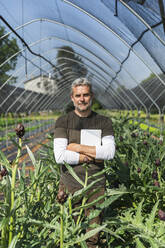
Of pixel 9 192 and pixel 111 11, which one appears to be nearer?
pixel 9 192

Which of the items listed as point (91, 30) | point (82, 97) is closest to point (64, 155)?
point (82, 97)

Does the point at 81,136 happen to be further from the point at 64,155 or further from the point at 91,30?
the point at 91,30

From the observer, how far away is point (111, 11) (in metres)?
4.04

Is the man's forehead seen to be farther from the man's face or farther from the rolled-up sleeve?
the rolled-up sleeve

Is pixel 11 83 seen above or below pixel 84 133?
above

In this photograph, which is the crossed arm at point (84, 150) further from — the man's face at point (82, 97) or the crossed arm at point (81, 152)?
the man's face at point (82, 97)

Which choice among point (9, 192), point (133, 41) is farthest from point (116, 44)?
point (9, 192)

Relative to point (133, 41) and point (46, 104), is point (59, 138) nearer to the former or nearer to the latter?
point (133, 41)

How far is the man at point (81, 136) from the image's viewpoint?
1.75m

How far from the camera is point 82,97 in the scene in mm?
1827

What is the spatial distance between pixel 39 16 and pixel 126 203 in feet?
14.6

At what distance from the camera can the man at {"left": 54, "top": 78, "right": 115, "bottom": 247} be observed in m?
1.75

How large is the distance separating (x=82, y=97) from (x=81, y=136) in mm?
276

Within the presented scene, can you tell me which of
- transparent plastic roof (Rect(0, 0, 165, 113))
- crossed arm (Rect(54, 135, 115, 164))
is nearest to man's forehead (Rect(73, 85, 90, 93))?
crossed arm (Rect(54, 135, 115, 164))
